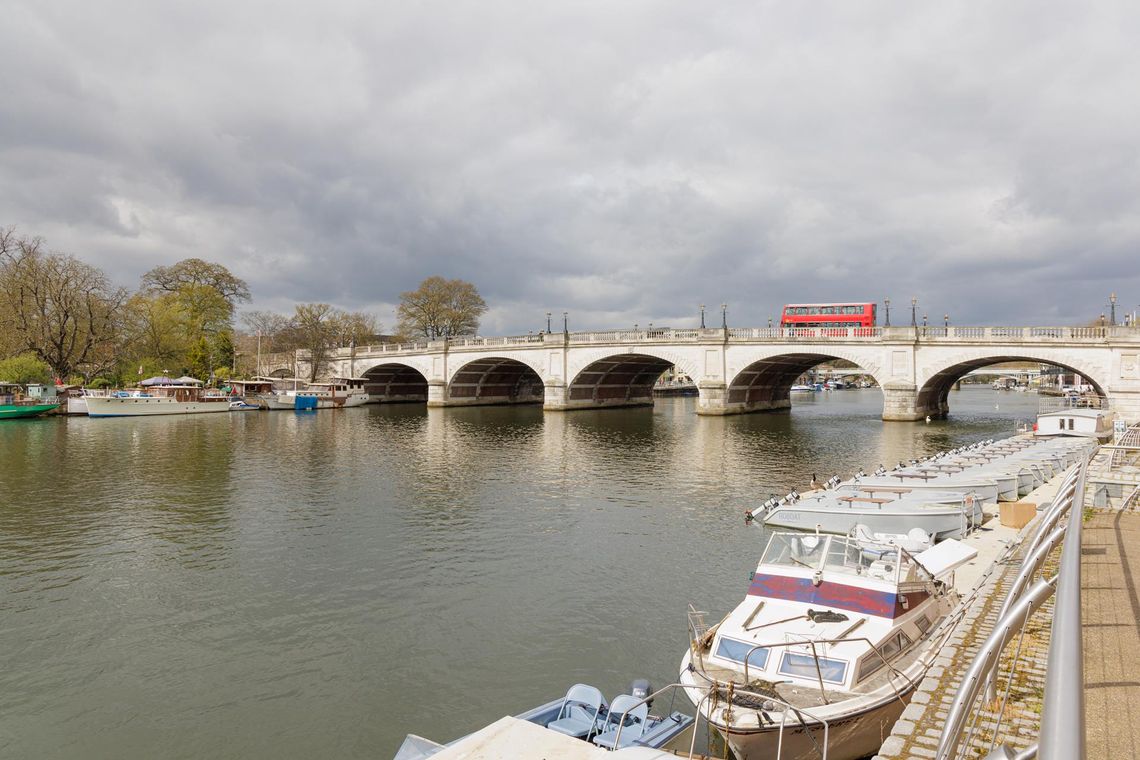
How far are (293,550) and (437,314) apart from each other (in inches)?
3181

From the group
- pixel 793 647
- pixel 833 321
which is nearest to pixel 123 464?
pixel 793 647

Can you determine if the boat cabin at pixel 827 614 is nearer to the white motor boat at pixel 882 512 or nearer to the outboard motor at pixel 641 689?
the outboard motor at pixel 641 689

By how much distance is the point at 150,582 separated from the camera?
54.3ft

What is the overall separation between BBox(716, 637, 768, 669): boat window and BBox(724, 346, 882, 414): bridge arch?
48.8m

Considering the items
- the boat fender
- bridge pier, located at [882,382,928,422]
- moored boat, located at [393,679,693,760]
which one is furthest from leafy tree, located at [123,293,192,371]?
the boat fender

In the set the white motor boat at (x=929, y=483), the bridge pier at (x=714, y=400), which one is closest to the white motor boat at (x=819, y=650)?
the white motor boat at (x=929, y=483)

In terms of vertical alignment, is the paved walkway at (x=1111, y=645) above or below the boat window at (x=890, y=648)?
above

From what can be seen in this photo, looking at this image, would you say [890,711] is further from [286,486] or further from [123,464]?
[123,464]

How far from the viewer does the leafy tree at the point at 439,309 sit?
98000 millimetres

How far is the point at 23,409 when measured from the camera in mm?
58188

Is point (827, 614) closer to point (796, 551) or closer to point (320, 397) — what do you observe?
point (796, 551)

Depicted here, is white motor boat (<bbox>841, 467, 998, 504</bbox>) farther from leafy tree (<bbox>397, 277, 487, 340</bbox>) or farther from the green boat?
leafy tree (<bbox>397, 277, 487, 340</bbox>)

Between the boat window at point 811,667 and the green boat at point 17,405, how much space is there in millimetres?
68116

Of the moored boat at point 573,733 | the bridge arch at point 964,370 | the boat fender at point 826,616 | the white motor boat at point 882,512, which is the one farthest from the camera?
the bridge arch at point 964,370
